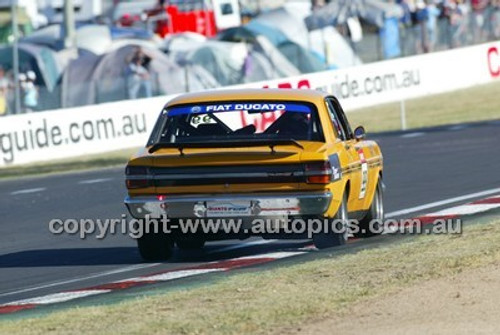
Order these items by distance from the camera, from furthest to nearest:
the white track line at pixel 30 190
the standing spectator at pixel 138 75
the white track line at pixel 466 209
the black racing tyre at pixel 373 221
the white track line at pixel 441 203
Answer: the standing spectator at pixel 138 75 → the white track line at pixel 30 190 → the white track line at pixel 441 203 → the white track line at pixel 466 209 → the black racing tyre at pixel 373 221

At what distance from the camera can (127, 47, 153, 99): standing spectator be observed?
33719mm

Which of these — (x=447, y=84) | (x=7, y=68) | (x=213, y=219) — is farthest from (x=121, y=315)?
(x=447, y=84)

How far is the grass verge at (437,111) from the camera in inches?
1293

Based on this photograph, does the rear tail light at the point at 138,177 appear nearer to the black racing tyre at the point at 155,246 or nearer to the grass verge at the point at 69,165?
the black racing tyre at the point at 155,246

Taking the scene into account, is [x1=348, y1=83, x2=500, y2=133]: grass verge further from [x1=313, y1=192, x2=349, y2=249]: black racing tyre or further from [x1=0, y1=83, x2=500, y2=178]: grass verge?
[x1=313, y1=192, x2=349, y2=249]: black racing tyre

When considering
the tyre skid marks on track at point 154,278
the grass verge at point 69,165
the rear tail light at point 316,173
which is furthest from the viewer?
the grass verge at point 69,165

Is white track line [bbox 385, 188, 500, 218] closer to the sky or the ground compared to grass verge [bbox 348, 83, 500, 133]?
closer to the sky

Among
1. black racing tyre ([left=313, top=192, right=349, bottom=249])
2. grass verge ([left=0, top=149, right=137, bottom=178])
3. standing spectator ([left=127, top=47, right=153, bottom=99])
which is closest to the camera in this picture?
black racing tyre ([left=313, top=192, right=349, bottom=249])

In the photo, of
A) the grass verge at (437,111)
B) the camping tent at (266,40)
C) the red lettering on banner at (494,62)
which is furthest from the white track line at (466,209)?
the red lettering on banner at (494,62)

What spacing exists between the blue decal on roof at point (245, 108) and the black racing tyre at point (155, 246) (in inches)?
43.2

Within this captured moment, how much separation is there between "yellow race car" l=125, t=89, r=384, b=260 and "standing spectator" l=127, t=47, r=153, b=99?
69.2 ft

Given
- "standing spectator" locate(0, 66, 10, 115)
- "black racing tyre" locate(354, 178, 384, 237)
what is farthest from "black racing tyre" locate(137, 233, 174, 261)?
"standing spectator" locate(0, 66, 10, 115)

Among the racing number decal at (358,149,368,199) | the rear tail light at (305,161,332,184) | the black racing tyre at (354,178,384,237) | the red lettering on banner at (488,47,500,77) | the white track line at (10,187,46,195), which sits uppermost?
the rear tail light at (305,161,332,184)

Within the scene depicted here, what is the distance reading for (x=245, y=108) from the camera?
40.8 ft
